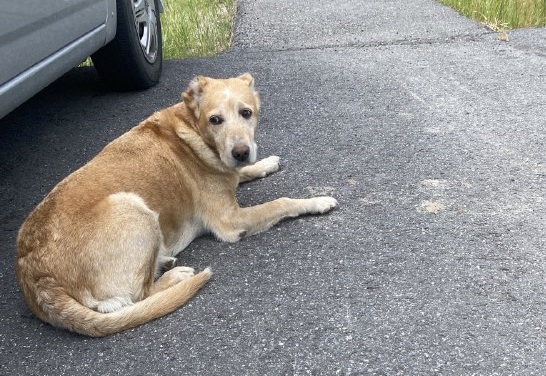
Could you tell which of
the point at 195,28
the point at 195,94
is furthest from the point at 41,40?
the point at 195,28

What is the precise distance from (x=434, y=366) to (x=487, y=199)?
145 centimetres

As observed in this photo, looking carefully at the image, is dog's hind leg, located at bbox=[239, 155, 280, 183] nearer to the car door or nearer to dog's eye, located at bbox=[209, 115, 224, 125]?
dog's eye, located at bbox=[209, 115, 224, 125]

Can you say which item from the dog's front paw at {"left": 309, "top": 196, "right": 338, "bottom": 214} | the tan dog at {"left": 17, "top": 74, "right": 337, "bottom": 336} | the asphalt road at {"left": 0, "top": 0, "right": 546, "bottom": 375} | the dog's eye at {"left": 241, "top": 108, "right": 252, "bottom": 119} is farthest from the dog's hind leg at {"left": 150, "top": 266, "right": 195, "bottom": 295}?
the dog's eye at {"left": 241, "top": 108, "right": 252, "bottom": 119}

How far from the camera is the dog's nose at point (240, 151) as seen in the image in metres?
3.54

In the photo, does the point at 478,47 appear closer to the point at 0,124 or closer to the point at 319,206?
the point at 319,206

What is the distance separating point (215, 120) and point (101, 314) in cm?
125

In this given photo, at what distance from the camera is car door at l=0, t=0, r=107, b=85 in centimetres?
329

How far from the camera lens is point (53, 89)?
Result: 623cm

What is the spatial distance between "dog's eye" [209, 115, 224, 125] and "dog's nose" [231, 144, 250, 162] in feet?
0.68

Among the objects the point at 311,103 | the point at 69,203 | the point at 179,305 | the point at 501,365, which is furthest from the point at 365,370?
the point at 311,103

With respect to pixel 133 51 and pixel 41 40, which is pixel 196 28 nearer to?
pixel 133 51

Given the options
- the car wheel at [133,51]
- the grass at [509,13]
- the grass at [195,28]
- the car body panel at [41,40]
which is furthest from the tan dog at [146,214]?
the grass at [509,13]

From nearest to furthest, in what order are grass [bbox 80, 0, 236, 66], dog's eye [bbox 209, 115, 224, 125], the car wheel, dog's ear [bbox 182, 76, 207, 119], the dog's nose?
the dog's nose, dog's eye [bbox 209, 115, 224, 125], dog's ear [bbox 182, 76, 207, 119], the car wheel, grass [bbox 80, 0, 236, 66]

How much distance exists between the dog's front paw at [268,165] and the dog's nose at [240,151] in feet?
A: 2.41
